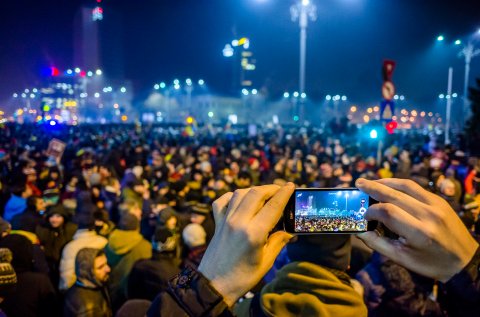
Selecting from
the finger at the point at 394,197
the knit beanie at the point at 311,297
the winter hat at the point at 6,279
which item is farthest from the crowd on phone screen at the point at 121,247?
the knit beanie at the point at 311,297

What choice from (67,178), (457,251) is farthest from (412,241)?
(67,178)

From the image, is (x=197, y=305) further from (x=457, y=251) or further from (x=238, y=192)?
(x=457, y=251)

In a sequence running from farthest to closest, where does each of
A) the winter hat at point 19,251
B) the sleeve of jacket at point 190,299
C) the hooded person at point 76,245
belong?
the hooded person at point 76,245
the winter hat at point 19,251
the sleeve of jacket at point 190,299

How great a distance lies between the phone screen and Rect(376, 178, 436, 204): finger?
22cm

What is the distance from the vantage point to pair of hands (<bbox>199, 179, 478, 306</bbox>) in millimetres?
1322

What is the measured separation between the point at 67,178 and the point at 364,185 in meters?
9.90

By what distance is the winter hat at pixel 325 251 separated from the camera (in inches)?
94.7

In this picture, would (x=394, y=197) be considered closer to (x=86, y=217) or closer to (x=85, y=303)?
(x=85, y=303)

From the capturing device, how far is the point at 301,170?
13.5 meters

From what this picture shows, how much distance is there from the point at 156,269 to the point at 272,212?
318 cm

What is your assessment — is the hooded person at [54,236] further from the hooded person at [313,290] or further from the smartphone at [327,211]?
the smartphone at [327,211]

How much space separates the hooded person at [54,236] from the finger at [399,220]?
522 cm

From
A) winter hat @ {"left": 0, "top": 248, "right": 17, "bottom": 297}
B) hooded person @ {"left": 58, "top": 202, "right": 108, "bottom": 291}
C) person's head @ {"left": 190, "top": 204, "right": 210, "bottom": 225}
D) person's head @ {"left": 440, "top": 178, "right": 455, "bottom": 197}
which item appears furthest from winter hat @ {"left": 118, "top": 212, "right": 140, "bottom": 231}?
person's head @ {"left": 440, "top": 178, "right": 455, "bottom": 197}

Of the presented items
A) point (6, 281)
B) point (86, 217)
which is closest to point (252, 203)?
point (6, 281)
